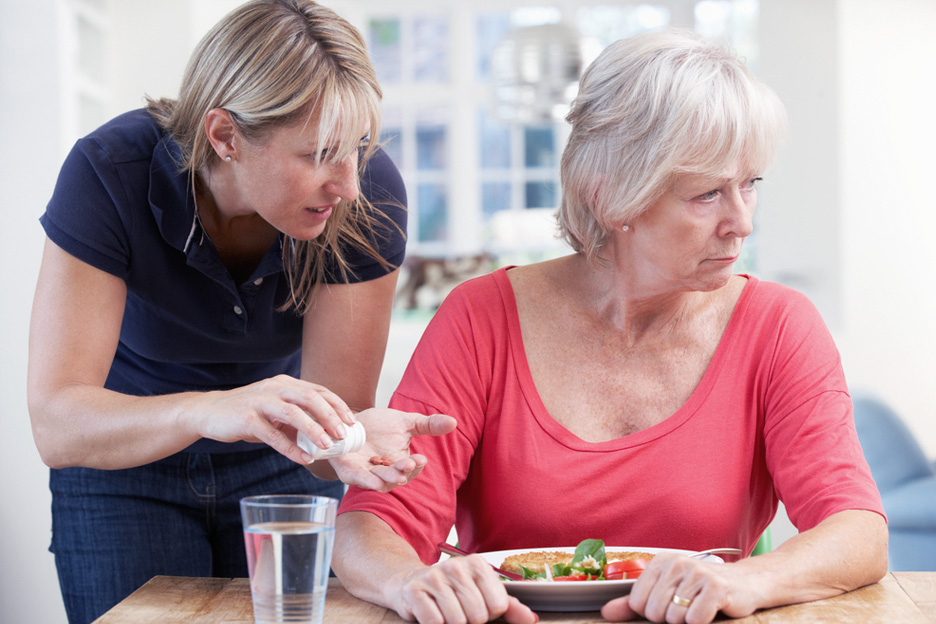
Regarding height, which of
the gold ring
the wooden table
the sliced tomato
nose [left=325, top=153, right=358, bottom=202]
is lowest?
the wooden table

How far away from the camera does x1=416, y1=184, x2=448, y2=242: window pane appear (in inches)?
295

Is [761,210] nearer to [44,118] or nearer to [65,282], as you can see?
[44,118]

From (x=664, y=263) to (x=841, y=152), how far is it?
150 inches

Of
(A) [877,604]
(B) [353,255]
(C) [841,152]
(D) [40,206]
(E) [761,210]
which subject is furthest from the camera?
(E) [761,210]

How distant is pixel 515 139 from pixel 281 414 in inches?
268

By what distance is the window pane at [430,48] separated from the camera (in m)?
7.39

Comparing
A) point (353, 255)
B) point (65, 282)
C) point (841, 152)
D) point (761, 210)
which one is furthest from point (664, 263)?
Answer: point (761, 210)

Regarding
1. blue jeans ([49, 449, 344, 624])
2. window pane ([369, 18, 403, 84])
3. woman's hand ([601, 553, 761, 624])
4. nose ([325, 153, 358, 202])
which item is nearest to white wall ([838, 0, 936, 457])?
window pane ([369, 18, 403, 84])

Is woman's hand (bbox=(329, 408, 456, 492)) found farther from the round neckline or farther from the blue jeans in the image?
the blue jeans

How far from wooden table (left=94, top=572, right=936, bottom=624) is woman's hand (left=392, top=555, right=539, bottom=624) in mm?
43

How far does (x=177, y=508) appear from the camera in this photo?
55.6 inches

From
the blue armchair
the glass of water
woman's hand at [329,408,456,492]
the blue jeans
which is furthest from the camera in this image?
the blue armchair

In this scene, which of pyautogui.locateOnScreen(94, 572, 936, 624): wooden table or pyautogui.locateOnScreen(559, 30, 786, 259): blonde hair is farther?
pyautogui.locateOnScreen(559, 30, 786, 259): blonde hair

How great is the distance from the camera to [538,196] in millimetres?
7559
